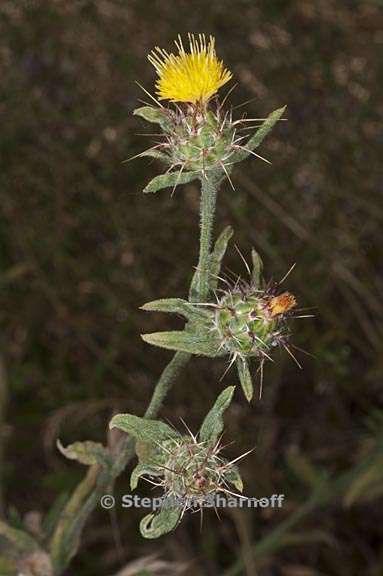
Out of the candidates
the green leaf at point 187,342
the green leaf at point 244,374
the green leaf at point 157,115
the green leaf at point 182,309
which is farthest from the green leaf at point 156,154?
the green leaf at point 244,374

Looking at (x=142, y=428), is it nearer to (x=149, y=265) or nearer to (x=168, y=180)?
(x=168, y=180)

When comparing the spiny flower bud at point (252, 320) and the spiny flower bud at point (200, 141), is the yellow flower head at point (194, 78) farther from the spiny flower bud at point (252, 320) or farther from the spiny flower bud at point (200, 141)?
the spiny flower bud at point (252, 320)

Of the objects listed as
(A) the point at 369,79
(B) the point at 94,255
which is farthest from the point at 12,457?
(A) the point at 369,79

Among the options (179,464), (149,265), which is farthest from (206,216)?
(149,265)

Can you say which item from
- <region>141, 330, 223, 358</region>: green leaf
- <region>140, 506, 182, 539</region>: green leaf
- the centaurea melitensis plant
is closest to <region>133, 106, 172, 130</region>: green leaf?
the centaurea melitensis plant

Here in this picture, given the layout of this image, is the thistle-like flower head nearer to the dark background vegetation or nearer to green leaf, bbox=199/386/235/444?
green leaf, bbox=199/386/235/444
